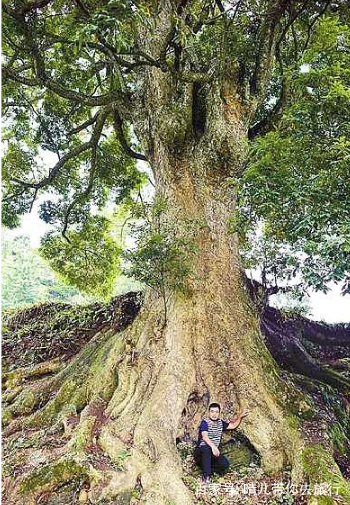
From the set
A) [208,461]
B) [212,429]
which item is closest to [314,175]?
[212,429]

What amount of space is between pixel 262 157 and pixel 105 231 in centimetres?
617

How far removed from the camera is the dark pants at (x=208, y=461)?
4.28 metres

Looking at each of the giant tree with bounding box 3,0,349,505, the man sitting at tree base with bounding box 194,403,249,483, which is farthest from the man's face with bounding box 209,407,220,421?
the giant tree with bounding box 3,0,349,505

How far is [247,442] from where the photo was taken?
464cm

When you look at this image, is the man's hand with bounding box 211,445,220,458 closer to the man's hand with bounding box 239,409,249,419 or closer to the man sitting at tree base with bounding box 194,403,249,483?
the man sitting at tree base with bounding box 194,403,249,483

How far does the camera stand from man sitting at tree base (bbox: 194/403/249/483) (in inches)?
168

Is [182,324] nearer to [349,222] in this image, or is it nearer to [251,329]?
[251,329]

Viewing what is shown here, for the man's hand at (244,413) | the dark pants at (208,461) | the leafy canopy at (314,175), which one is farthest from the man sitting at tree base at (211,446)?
the leafy canopy at (314,175)

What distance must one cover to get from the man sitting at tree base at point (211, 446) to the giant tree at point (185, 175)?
0.28 metres

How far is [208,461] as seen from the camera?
4.29 metres

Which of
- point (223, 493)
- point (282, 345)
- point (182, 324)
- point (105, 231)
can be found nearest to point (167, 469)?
point (223, 493)

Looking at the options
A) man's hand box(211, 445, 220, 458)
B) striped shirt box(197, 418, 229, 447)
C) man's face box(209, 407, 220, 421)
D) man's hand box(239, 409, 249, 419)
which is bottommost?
man's hand box(211, 445, 220, 458)

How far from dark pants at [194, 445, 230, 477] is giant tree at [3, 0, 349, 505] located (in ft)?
0.87

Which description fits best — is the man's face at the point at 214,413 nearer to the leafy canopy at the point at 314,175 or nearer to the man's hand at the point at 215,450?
the man's hand at the point at 215,450
